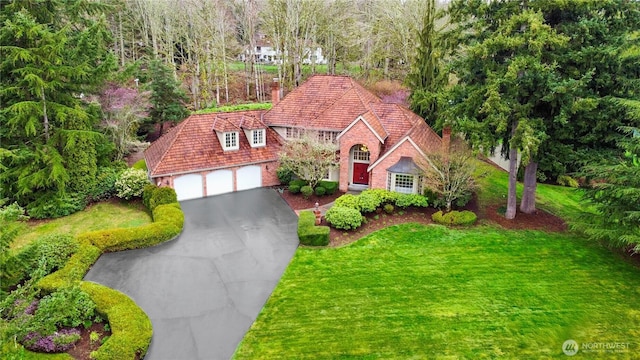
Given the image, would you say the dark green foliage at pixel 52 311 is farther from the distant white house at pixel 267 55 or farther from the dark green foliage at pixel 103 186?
the distant white house at pixel 267 55

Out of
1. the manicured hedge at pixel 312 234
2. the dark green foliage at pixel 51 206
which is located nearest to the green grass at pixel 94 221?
the dark green foliage at pixel 51 206

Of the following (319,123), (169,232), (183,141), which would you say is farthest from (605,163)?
(183,141)

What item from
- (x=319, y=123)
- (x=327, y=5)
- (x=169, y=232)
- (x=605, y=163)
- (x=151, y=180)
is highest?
(x=327, y=5)

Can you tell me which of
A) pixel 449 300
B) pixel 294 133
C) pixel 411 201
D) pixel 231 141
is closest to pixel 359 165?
pixel 411 201

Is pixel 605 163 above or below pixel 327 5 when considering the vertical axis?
below

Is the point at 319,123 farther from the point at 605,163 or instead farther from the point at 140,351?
the point at 140,351
